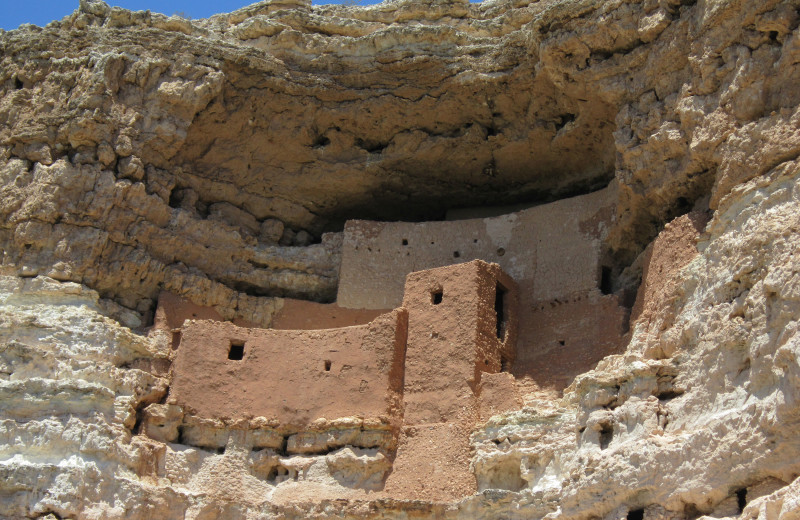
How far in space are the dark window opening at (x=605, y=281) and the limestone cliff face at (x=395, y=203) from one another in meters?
0.17

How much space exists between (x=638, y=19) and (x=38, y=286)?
940 centimetres

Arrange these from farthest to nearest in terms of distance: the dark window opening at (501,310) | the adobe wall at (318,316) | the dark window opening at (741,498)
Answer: the adobe wall at (318,316)
the dark window opening at (501,310)
the dark window opening at (741,498)

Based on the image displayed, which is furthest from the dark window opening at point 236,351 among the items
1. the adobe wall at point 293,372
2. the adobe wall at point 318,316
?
the adobe wall at point 318,316

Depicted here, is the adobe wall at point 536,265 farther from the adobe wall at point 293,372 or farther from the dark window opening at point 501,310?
the adobe wall at point 293,372

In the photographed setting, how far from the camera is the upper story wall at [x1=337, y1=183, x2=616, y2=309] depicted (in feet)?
59.6

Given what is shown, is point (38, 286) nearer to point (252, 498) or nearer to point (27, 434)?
point (27, 434)

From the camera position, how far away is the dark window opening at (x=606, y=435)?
14070mm

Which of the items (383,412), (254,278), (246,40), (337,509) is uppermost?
(246,40)

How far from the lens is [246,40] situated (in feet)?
64.6

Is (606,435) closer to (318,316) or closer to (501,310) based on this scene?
(501,310)

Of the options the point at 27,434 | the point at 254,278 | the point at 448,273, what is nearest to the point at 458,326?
the point at 448,273

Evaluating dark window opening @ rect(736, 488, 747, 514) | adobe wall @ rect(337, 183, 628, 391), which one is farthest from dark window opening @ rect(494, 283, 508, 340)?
dark window opening @ rect(736, 488, 747, 514)

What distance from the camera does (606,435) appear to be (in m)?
14.2

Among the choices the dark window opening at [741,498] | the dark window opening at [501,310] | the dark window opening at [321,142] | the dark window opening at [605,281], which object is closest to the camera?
the dark window opening at [741,498]
